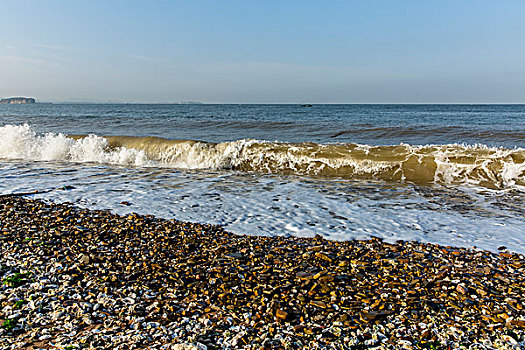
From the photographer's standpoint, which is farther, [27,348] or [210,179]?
[210,179]

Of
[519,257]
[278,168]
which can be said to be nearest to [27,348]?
[519,257]

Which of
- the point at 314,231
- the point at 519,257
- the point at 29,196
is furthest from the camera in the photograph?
the point at 29,196

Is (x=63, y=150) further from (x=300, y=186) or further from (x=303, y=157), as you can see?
(x=300, y=186)

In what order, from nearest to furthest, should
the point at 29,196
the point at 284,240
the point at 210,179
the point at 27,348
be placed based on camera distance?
the point at 27,348 → the point at 284,240 → the point at 29,196 → the point at 210,179

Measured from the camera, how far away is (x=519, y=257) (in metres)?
4.11

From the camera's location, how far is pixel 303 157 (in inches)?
436

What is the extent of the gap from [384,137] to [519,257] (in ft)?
49.3

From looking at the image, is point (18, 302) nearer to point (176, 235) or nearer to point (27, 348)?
point (27, 348)

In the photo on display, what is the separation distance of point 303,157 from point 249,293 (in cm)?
816

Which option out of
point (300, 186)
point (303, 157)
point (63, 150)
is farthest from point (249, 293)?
point (63, 150)

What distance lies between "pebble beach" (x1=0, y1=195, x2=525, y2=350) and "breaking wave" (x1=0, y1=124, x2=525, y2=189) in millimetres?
5490

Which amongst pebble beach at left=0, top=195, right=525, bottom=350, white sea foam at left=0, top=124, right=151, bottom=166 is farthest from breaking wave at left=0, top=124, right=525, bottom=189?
pebble beach at left=0, top=195, right=525, bottom=350

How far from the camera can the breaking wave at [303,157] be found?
9023 mm

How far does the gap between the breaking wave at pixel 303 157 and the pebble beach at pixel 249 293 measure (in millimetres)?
5490
